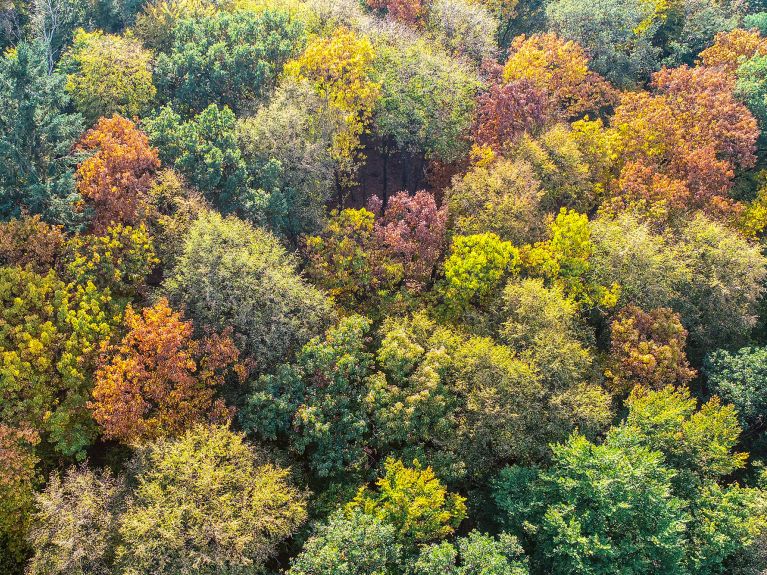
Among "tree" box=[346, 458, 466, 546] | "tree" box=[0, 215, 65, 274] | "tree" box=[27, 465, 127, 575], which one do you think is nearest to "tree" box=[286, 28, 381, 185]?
"tree" box=[0, 215, 65, 274]

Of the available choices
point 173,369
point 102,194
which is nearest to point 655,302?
point 173,369

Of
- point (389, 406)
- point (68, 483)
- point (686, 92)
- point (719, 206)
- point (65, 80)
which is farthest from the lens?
point (686, 92)

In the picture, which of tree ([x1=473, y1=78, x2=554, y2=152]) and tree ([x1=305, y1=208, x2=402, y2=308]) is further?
tree ([x1=473, y1=78, x2=554, y2=152])

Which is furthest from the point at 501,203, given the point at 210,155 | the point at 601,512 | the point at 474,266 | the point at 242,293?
the point at 601,512

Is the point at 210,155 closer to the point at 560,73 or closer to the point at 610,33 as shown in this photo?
the point at 560,73

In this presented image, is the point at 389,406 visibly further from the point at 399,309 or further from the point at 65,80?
the point at 65,80

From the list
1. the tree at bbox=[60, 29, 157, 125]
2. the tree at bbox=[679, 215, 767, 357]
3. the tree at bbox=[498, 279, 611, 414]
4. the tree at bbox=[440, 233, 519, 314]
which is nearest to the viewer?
the tree at bbox=[498, 279, 611, 414]

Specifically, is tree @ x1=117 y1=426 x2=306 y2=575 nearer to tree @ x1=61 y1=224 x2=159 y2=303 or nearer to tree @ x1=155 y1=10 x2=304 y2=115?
tree @ x1=61 y1=224 x2=159 y2=303
